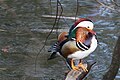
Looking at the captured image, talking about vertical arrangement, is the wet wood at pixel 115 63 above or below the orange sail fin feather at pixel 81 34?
below

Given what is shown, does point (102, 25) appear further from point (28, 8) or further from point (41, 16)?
point (28, 8)

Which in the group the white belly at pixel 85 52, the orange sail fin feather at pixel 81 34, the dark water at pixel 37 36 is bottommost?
the dark water at pixel 37 36

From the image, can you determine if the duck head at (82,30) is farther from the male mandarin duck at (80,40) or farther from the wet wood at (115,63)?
the wet wood at (115,63)

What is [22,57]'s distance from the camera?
21.6 feet

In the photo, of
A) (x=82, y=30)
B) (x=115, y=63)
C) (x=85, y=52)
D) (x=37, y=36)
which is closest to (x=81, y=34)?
(x=82, y=30)

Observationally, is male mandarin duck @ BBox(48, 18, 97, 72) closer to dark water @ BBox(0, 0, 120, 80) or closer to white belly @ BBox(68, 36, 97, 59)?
white belly @ BBox(68, 36, 97, 59)

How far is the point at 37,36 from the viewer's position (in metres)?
7.48

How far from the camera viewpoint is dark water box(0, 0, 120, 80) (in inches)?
238

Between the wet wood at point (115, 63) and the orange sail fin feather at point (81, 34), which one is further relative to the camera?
the wet wood at point (115, 63)

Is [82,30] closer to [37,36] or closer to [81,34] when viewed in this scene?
[81,34]

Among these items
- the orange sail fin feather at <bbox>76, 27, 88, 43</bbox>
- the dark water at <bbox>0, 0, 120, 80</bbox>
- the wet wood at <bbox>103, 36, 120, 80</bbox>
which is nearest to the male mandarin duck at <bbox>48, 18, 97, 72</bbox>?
the orange sail fin feather at <bbox>76, 27, 88, 43</bbox>

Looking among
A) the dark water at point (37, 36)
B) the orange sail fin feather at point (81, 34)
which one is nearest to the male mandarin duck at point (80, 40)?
the orange sail fin feather at point (81, 34)

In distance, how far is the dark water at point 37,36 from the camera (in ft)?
19.8

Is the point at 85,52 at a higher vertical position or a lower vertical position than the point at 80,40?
lower
